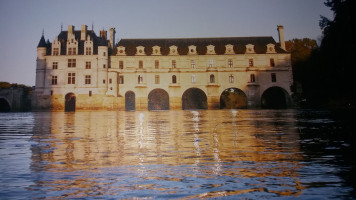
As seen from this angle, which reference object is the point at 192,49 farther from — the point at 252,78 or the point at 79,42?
the point at 79,42

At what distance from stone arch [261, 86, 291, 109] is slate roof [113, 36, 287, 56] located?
7506 millimetres

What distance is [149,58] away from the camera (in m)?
45.2

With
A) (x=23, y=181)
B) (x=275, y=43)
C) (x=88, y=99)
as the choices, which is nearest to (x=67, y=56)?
(x=88, y=99)

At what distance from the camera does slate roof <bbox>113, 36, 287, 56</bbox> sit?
46.2 metres

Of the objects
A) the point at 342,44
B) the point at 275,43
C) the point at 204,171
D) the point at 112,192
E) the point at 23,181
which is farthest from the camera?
the point at 275,43

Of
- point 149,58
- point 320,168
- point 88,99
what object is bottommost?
point 320,168

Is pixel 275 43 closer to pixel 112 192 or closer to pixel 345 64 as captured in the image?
pixel 345 64

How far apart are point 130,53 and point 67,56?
11645mm

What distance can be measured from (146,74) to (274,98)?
25.2 meters

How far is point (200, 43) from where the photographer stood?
48.5 meters

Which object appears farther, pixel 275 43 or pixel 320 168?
pixel 275 43

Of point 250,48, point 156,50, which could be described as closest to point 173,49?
point 156,50

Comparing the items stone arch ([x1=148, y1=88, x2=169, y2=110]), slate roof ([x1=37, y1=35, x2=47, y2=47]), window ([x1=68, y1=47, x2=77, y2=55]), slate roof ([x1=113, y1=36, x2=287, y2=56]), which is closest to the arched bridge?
slate roof ([x1=37, y1=35, x2=47, y2=47])

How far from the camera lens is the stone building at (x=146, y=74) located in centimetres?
4347
